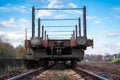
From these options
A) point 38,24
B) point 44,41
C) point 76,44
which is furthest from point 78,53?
point 38,24

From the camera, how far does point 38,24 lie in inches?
694

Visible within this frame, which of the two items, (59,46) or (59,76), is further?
(59,46)

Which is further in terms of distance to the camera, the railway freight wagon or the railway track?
the railway freight wagon

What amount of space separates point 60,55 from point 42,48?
1037 mm

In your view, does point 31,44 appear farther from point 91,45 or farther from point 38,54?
point 91,45

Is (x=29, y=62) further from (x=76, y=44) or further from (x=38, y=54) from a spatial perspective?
(x=76, y=44)

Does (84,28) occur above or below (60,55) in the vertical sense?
above

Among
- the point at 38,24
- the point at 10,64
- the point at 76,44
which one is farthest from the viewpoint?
the point at 38,24

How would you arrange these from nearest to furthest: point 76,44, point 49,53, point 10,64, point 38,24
→ 1. point 10,64
2. point 76,44
3. point 49,53
4. point 38,24

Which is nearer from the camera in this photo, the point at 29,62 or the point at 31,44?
the point at 31,44

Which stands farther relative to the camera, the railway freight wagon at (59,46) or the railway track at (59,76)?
the railway freight wagon at (59,46)

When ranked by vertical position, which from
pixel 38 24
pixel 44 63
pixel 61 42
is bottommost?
pixel 44 63

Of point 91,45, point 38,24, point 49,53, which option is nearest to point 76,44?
point 91,45

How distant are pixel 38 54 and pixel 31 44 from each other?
786 millimetres
